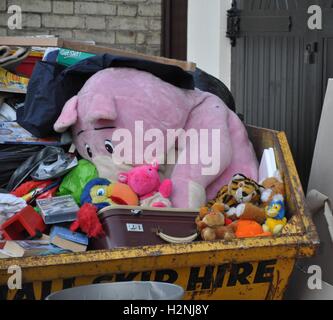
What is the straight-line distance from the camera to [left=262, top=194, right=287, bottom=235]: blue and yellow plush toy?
103 inches

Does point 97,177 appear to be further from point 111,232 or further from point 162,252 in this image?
point 162,252

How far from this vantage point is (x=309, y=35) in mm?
5008

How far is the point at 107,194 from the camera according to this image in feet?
9.45

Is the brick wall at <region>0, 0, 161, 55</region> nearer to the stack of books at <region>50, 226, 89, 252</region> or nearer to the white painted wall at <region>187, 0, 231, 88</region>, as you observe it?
the white painted wall at <region>187, 0, 231, 88</region>

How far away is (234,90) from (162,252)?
3.36 meters

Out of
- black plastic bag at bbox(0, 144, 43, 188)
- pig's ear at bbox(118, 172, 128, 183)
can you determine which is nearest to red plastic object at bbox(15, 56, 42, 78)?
black plastic bag at bbox(0, 144, 43, 188)

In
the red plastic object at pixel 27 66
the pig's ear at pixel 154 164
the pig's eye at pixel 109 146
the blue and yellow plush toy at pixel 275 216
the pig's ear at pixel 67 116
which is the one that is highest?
the red plastic object at pixel 27 66

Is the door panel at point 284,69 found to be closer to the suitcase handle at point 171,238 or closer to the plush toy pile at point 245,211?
the plush toy pile at point 245,211

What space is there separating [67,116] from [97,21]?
3.16 meters

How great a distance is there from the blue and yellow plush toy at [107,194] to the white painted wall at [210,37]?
9.27 feet

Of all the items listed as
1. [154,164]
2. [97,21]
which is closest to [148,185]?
[154,164]

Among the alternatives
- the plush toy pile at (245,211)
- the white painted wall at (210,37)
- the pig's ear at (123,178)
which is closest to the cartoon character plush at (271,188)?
the plush toy pile at (245,211)

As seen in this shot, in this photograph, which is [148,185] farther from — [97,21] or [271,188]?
[97,21]

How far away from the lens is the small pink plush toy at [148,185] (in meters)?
2.91
